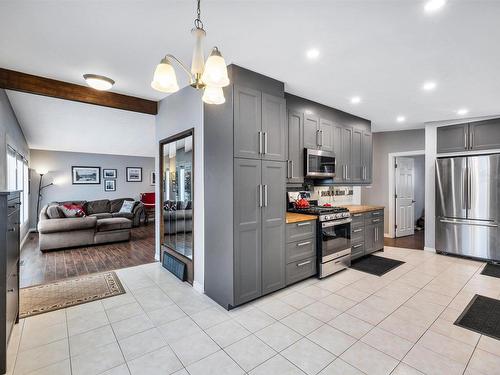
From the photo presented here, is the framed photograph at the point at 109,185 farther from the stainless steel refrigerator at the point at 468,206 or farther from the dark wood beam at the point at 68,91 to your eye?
the stainless steel refrigerator at the point at 468,206

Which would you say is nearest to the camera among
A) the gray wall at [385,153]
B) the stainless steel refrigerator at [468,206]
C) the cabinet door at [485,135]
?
the stainless steel refrigerator at [468,206]

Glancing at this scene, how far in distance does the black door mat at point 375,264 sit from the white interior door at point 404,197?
2249 millimetres

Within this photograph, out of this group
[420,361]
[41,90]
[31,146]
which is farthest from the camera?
[31,146]

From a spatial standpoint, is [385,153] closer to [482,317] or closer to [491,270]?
[491,270]

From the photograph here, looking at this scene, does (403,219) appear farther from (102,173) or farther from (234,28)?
(102,173)

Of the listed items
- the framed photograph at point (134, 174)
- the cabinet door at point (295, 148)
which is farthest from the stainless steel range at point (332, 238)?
the framed photograph at point (134, 174)

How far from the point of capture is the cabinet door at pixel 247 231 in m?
2.64

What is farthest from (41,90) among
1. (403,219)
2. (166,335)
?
(403,219)

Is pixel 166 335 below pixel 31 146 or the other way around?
below

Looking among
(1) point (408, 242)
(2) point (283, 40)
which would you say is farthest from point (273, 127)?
(1) point (408, 242)

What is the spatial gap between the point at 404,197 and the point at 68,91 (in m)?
7.11

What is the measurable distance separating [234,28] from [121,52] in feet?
4.00

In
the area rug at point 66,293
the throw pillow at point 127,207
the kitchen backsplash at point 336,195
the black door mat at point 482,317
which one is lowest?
Answer: the black door mat at point 482,317

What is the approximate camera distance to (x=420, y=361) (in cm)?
193
